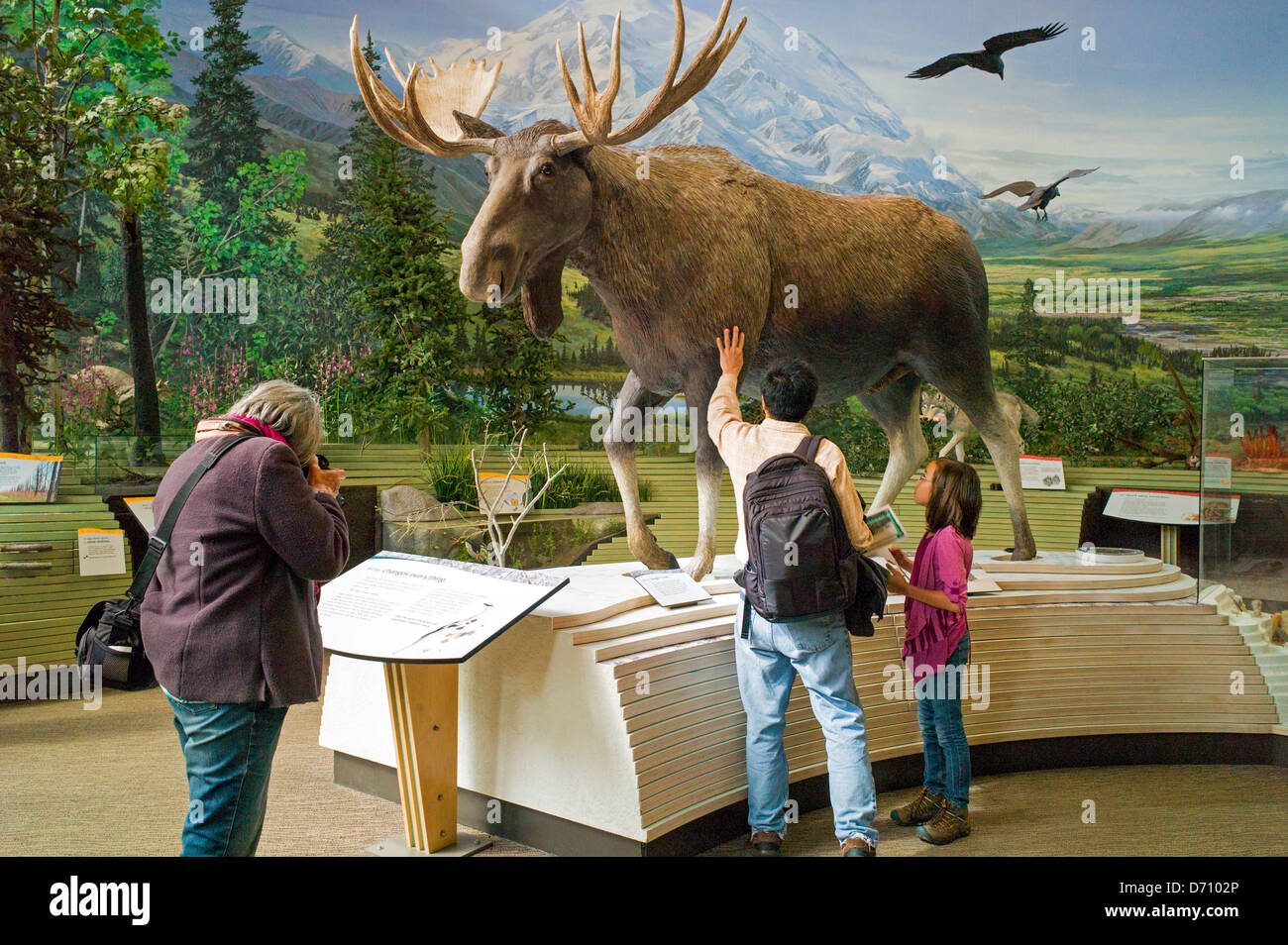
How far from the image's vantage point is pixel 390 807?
11.1 ft

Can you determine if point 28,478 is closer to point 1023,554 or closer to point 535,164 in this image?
point 535,164

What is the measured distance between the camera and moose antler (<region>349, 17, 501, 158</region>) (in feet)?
9.39

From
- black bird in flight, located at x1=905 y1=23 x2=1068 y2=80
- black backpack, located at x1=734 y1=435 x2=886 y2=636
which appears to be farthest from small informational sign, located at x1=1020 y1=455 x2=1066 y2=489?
black backpack, located at x1=734 y1=435 x2=886 y2=636

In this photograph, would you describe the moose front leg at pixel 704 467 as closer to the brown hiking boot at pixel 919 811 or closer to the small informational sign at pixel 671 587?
the small informational sign at pixel 671 587

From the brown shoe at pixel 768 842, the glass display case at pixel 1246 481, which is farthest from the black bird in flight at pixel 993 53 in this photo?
the brown shoe at pixel 768 842

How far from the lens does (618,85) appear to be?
9.07ft

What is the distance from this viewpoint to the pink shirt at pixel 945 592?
119 inches

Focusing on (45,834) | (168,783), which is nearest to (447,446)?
(168,783)

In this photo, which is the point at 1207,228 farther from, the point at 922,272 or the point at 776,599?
the point at 776,599

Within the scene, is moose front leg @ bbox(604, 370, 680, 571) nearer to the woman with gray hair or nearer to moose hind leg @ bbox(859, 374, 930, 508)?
moose hind leg @ bbox(859, 374, 930, 508)

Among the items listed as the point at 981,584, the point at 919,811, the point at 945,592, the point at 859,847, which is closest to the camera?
the point at 859,847

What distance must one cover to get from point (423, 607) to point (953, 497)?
1.73 meters

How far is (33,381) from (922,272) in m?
5.36

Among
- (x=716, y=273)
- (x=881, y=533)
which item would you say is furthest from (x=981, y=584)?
(x=716, y=273)
